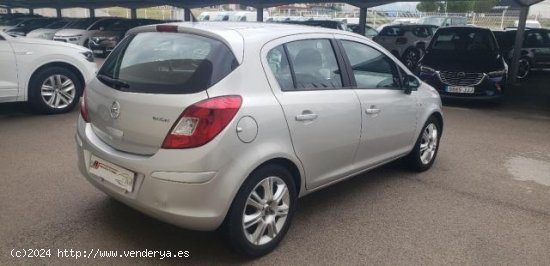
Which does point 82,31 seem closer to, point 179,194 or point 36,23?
point 36,23

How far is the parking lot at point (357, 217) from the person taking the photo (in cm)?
319

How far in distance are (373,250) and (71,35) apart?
17.3m

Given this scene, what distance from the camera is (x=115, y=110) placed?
9.87ft

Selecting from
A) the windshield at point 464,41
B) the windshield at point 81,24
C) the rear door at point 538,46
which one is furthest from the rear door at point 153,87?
the windshield at point 81,24

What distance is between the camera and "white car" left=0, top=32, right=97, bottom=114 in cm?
654

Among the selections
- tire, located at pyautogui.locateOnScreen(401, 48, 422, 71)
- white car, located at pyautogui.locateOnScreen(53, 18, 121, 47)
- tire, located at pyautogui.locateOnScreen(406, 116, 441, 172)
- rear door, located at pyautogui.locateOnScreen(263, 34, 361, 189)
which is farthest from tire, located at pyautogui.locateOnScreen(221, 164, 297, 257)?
white car, located at pyautogui.locateOnScreen(53, 18, 121, 47)

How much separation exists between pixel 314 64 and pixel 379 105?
789mm

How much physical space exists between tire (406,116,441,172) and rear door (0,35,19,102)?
18.1ft

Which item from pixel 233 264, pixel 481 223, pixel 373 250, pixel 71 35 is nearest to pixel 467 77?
pixel 481 223

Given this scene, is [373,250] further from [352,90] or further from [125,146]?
[125,146]

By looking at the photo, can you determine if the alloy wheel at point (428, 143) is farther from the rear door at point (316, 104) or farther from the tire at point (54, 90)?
the tire at point (54, 90)

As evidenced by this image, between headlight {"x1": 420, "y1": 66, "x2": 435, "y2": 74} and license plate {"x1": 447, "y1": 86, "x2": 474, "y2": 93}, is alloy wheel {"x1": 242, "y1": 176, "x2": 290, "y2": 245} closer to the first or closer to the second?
license plate {"x1": 447, "y1": 86, "x2": 474, "y2": 93}

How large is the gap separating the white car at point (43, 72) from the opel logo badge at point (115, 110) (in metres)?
4.42

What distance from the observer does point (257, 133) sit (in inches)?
112
